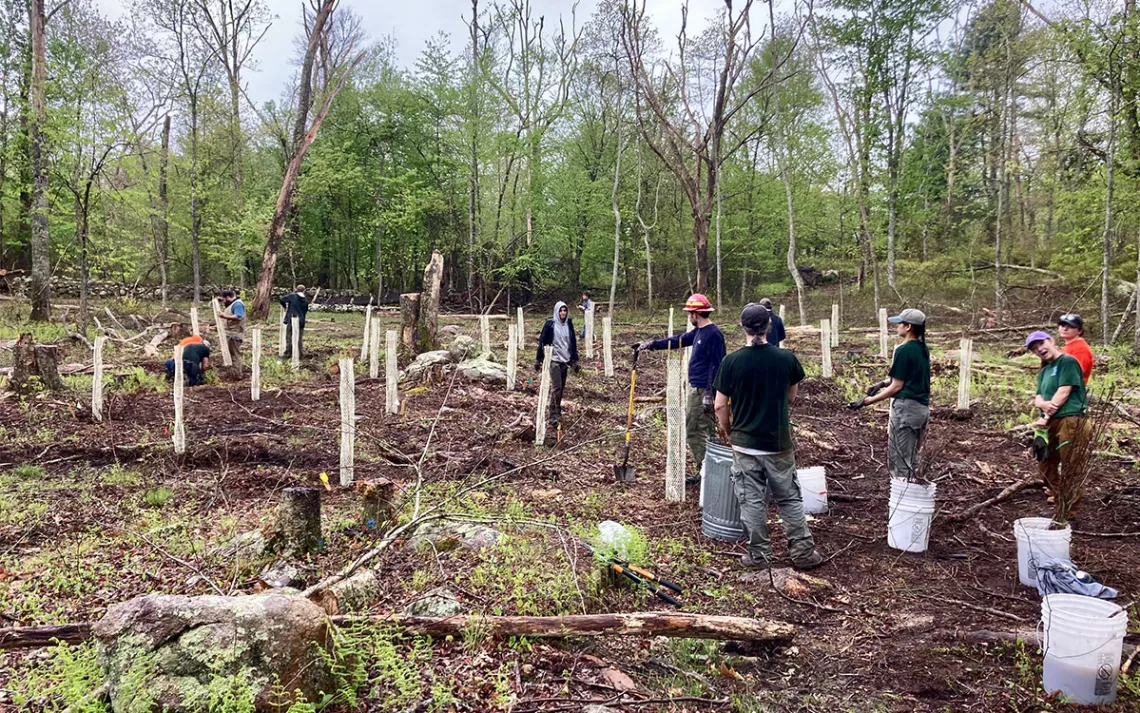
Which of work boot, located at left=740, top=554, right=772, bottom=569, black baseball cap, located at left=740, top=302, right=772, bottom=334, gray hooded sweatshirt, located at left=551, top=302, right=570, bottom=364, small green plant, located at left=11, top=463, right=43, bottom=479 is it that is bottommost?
work boot, located at left=740, top=554, right=772, bottom=569

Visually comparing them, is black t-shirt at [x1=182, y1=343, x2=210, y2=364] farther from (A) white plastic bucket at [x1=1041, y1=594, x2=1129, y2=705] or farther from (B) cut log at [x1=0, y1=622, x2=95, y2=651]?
(A) white plastic bucket at [x1=1041, y1=594, x2=1129, y2=705]

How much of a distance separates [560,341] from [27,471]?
585cm

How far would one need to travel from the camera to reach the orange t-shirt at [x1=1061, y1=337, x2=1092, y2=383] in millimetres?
5414

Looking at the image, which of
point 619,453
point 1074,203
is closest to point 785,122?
point 1074,203

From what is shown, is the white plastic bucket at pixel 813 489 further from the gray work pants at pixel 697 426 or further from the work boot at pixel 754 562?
the work boot at pixel 754 562

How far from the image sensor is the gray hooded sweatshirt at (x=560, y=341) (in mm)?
8523

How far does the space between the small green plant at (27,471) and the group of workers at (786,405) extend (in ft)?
21.2

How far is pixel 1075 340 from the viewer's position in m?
5.39

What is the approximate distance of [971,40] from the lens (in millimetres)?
25422

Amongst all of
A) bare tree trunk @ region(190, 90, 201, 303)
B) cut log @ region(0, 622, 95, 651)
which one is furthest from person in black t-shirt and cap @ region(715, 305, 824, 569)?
bare tree trunk @ region(190, 90, 201, 303)

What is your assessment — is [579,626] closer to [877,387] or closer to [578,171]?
[877,387]

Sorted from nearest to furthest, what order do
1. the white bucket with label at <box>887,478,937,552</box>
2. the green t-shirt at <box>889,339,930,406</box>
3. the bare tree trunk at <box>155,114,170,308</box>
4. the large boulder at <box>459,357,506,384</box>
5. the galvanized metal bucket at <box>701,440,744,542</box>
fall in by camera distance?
the white bucket with label at <box>887,478,937,552</box> < the galvanized metal bucket at <box>701,440,744,542</box> < the green t-shirt at <box>889,339,930,406</box> < the large boulder at <box>459,357,506,384</box> < the bare tree trunk at <box>155,114,170,308</box>

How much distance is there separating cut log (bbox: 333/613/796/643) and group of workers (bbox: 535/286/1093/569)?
4.43 feet

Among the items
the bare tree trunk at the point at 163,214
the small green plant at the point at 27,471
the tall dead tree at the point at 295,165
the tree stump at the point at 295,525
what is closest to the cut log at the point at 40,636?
the tree stump at the point at 295,525
